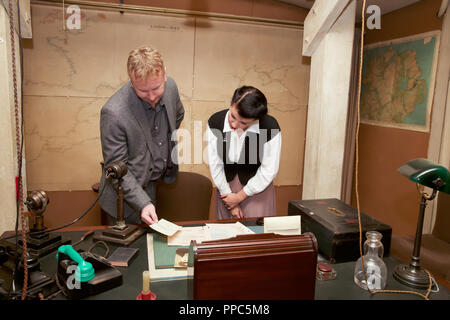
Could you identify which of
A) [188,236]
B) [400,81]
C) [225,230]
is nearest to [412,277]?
[225,230]

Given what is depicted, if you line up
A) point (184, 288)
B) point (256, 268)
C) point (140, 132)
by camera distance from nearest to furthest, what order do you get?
point (256, 268) → point (184, 288) → point (140, 132)

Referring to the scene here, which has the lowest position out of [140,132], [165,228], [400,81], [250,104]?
[165,228]

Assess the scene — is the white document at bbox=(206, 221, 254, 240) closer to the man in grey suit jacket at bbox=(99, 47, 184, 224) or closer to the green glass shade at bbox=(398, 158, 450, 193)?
the man in grey suit jacket at bbox=(99, 47, 184, 224)

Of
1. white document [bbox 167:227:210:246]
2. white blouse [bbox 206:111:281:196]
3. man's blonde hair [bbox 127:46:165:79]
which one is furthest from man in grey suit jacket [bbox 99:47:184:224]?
white blouse [bbox 206:111:281:196]

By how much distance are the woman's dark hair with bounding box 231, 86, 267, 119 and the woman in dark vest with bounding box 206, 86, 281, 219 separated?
99mm

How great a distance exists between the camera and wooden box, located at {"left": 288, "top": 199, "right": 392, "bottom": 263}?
1.39 m

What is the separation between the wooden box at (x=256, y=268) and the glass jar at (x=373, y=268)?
0.29m

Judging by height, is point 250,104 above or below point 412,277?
above

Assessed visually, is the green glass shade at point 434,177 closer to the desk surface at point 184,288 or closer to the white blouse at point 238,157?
the desk surface at point 184,288

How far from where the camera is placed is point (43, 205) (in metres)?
1.34

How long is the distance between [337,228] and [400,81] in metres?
2.47

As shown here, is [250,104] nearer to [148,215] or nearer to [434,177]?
[148,215]

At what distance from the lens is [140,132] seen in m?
1.94
